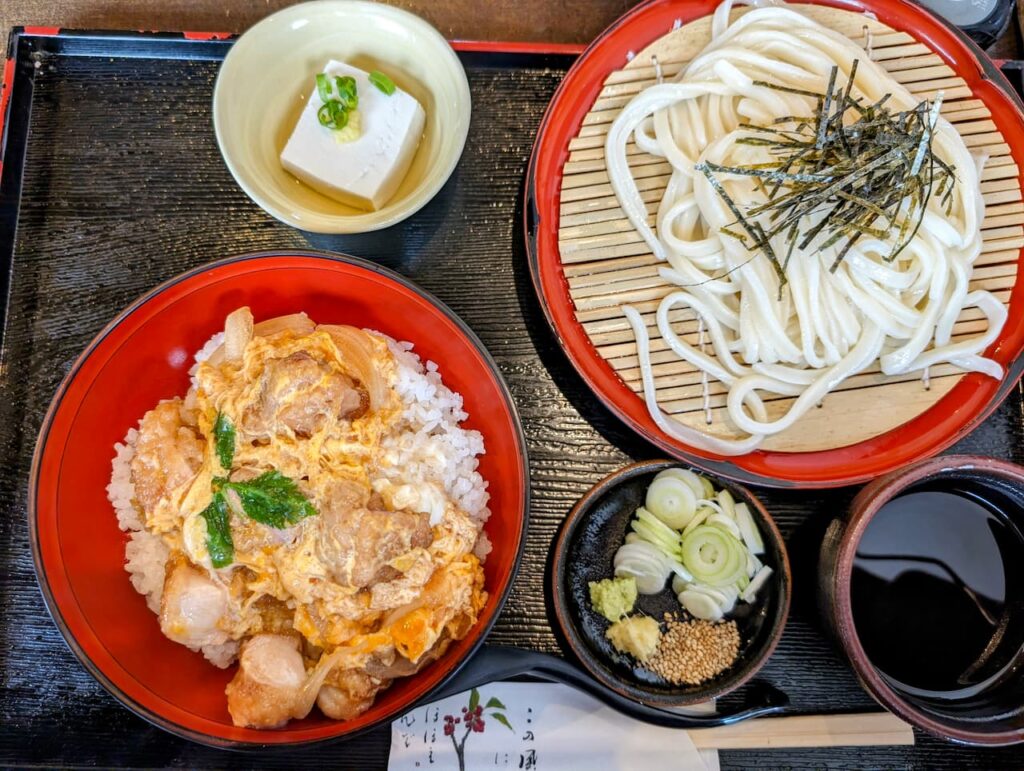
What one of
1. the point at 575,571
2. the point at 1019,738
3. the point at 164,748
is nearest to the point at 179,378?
the point at 164,748

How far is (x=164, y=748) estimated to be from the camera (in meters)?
2.13

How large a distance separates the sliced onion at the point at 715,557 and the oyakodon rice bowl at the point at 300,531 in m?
0.69

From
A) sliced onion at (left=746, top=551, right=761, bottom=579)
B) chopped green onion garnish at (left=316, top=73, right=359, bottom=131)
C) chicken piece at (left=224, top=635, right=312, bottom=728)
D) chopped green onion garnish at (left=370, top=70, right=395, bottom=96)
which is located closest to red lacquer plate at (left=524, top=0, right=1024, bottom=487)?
sliced onion at (left=746, top=551, right=761, bottom=579)

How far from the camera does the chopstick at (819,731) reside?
2.17m

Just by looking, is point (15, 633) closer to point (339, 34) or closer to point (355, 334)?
point (355, 334)

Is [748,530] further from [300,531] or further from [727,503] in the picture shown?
[300,531]

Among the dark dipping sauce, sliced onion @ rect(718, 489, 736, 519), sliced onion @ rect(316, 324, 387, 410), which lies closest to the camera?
sliced onion @ rect(316, 324, 387, 410)

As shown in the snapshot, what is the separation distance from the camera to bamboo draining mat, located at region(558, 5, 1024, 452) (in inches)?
86.6

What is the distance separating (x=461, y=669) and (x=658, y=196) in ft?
5.37

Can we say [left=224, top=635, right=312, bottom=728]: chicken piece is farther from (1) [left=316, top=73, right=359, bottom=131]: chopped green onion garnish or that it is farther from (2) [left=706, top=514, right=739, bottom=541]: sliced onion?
(1) [left=316, top=73, right=359, bottom=131]: chopped green onion garnish

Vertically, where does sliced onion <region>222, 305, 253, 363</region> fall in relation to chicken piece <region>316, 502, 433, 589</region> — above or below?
above

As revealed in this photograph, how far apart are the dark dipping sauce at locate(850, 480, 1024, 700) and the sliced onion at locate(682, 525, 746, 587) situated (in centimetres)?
36

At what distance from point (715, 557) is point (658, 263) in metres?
0.98

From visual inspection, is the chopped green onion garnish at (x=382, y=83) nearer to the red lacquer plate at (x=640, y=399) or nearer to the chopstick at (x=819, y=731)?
the red lacquer plate at (x=640, y=399)
